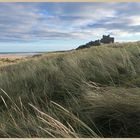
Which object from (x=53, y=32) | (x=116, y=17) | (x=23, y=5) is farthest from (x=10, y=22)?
(x=116, y=17)

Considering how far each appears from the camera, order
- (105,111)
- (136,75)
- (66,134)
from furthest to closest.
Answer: (136,75) < (105,111) < (66,134)

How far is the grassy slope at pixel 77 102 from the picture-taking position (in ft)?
7.31

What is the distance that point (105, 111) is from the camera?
2348 mm

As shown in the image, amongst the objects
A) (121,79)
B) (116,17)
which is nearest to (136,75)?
(121,79)

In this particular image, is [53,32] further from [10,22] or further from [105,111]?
[105,111]

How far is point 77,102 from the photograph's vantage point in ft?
8.63

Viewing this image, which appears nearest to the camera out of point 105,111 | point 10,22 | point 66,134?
point 66,134

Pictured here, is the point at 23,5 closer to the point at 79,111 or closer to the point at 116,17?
the point at 116,17

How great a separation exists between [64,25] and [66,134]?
4.53 ft

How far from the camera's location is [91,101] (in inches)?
97.8

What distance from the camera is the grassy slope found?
2.23m

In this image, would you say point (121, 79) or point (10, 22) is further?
point (10, 22)

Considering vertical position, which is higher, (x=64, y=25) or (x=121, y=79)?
(x=64, y=25)

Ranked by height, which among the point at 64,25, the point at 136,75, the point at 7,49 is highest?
the point at 64,25
